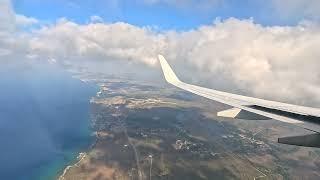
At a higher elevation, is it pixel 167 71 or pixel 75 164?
pixel 167 71

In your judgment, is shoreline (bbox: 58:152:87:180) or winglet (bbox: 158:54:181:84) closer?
winglet (bbox: 158:54:181:84)

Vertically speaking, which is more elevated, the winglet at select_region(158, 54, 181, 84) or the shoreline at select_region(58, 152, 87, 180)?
the winglet at select_region(158, 54, 181, 84)

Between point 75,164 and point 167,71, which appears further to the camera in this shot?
point 75,164

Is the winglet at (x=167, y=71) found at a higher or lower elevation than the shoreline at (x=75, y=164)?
higher

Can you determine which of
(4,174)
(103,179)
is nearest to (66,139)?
(4,174)

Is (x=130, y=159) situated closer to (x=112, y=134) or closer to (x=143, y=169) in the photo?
(x=143, y=169)

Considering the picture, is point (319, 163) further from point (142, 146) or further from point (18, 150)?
point (18, 150)

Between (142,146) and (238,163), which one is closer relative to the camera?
(238,163)

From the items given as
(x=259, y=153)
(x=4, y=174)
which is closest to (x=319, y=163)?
(x=259, y=153)

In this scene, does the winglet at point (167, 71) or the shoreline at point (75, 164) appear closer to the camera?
the winglet at point (167, 71)

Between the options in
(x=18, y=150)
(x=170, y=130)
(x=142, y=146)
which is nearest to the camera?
(x=18, y=150)

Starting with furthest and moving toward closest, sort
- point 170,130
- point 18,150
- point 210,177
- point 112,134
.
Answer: point 170,130 < point 112,134 < point 18,150 < point 210,177
